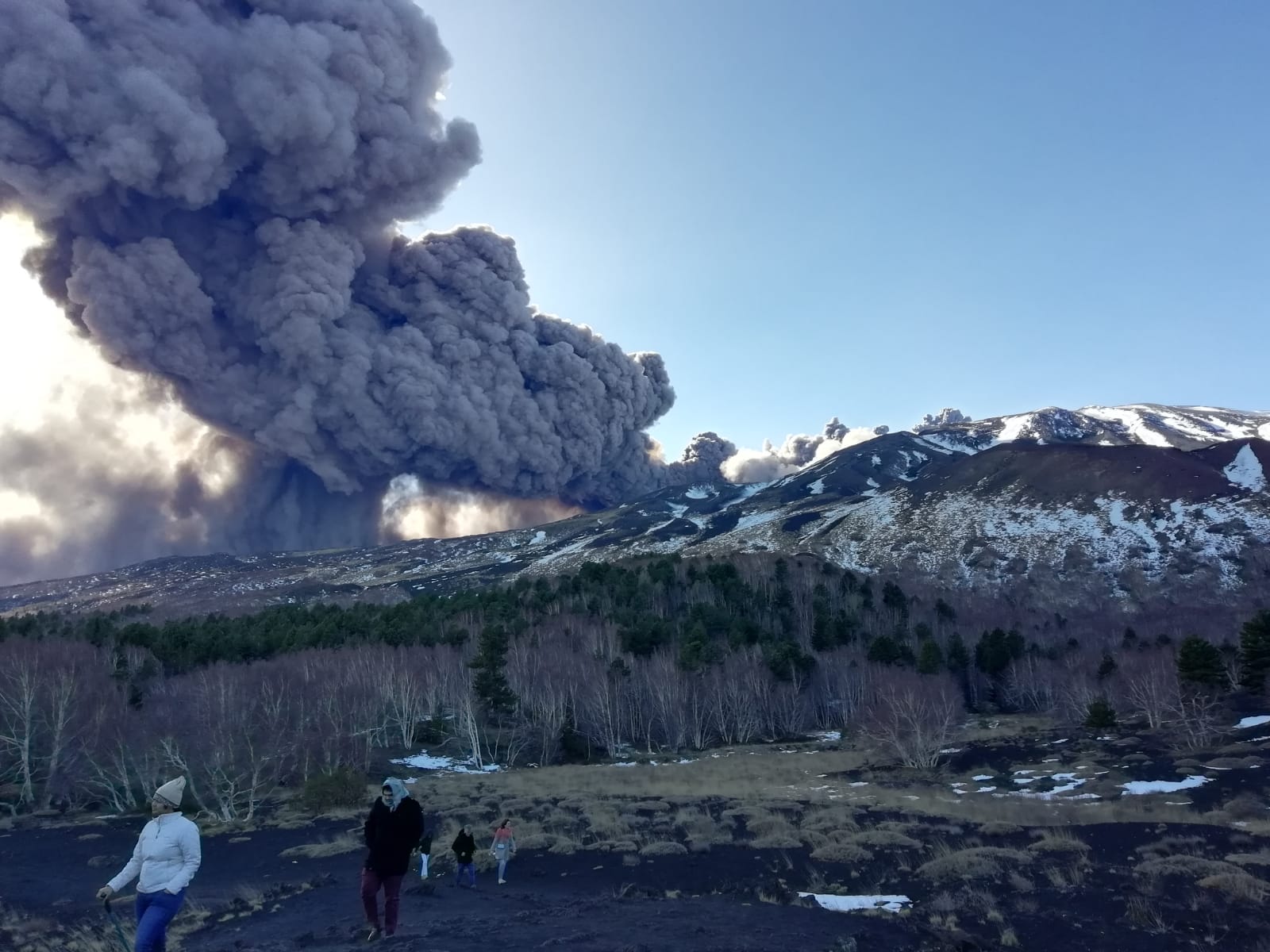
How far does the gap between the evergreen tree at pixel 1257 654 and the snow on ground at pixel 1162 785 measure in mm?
23865

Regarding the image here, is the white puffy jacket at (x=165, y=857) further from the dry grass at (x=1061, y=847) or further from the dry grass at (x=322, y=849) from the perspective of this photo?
the dry grass at (x=1061, y=847)

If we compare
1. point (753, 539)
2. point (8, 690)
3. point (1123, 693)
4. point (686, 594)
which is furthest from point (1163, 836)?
point (753, 539)

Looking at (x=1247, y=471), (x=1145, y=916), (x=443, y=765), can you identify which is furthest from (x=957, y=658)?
(x=1247, y=471)

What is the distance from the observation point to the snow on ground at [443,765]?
51.9 m

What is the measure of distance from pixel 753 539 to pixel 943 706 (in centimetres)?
11418

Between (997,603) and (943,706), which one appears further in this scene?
(997,603)

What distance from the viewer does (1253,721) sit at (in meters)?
46.3

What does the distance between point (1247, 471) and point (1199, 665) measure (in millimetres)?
134294

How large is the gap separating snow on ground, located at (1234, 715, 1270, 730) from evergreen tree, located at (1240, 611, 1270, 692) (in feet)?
20.8

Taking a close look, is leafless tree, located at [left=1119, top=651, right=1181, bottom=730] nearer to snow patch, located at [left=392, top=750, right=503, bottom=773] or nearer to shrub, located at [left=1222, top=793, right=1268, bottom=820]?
shrub, located at [left=1222, top=793, right=1268, bottom=820]

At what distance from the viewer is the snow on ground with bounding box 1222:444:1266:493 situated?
474ft

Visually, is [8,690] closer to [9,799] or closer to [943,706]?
→ [9,799]

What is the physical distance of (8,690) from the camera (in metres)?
41.4

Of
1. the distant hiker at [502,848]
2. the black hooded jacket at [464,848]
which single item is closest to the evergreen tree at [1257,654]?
the distant hiker at [502,848]
